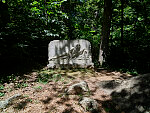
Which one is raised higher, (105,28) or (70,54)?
(105,28)

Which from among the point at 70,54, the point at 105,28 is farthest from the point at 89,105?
the point at 105,28

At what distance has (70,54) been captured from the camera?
20.3ft

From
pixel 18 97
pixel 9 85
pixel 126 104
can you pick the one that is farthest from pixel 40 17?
pixel 126 104

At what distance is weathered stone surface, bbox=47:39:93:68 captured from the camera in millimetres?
6188

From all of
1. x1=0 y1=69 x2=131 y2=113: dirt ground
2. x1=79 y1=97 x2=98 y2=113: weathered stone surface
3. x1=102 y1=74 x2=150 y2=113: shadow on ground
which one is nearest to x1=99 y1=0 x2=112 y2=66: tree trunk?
x1=0 y1=69 x2=131 y2=113: dirt ground

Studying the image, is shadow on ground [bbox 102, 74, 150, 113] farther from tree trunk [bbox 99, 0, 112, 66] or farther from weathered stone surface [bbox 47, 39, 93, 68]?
tree trunk [bbox 99, 0, 112, 66]

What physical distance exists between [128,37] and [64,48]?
17.7ft

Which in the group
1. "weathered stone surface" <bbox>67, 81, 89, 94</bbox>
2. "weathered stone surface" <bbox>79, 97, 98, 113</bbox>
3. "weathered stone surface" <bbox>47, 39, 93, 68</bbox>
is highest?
"weathered stone surface" <bbox>47, 39, 93, 68</bbox>

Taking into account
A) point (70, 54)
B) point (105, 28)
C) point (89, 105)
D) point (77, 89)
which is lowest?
point (89, 105)

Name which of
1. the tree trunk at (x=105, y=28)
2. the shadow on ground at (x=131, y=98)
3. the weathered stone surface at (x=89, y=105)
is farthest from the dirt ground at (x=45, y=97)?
the tree trunk at (x=105, y=28)

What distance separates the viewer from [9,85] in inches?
167

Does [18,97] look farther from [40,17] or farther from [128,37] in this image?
[128,37]

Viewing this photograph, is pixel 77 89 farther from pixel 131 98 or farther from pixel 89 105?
pixel 131 98

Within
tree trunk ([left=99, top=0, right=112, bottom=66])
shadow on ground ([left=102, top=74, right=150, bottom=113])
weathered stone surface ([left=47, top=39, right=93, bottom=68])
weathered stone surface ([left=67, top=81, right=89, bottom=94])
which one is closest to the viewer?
shadow on ground ([left=102, top=74, right=150, bottom=113])
